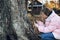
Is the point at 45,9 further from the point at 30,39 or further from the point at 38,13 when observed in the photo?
the point at 30,39

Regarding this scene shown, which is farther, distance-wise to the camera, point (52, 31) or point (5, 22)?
point (52, 31)

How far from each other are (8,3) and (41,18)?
0.80m

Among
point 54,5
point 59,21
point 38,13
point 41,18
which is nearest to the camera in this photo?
point 59,21

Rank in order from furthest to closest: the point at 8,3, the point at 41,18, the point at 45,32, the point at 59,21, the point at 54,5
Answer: the point at 54,5, the point at 41,18, the point at 59,21, the point at 45,32, the point at 8,3

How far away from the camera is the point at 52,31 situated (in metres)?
1.71

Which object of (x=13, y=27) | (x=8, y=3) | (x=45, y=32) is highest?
(x=8, y=3)

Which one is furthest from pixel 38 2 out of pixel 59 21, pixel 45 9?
pixel 59 21

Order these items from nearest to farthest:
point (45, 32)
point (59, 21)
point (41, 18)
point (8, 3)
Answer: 1. point (8, 3)
2. point (45, 32)
3. point (59, 21)
4. point (41, 18)

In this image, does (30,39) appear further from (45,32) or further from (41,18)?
(41,18)

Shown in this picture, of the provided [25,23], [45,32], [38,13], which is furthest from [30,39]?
[38,13]

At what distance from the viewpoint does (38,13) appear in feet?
7.24

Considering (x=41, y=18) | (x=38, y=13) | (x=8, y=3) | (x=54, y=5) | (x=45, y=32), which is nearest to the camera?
(x=8, y=3)

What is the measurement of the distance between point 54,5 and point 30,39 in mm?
1313

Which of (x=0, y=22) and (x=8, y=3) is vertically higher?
(x=8, y=3)
